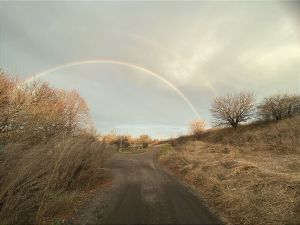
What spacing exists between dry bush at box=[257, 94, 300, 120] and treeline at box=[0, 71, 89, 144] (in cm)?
2918

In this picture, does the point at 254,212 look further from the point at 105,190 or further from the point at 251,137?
the point at 251,137

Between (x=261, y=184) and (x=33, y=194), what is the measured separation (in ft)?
29.8

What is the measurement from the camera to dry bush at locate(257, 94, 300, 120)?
4012cm

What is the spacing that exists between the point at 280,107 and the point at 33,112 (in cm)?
3752

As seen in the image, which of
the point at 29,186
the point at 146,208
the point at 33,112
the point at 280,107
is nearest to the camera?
the point at 29,186

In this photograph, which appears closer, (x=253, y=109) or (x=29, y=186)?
(x=29, y=186)

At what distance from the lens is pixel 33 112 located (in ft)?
51.0

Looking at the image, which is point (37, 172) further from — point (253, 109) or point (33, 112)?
point (253, 109)

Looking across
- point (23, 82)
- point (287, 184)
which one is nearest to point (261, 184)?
point (287, 184)

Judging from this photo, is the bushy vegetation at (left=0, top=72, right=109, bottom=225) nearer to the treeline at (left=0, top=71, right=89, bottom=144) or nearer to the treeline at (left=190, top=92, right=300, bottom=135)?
the treeline at (left=0, top=71, right=89, bottom=144)

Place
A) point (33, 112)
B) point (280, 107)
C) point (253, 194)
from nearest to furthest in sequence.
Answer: point (253, 194) → point (33, 112) → point (280, 107)

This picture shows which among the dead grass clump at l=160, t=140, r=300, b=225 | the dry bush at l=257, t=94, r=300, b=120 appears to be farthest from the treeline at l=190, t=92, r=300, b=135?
the dead grass clump at l=160, t=140, r=300, b=225

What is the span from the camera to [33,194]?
8.20 meters

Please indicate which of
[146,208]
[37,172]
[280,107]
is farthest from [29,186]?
[280,107]
